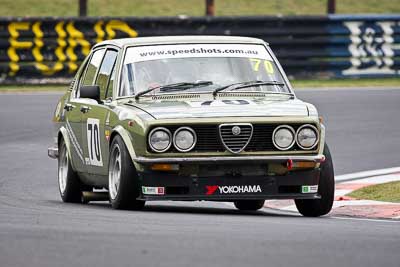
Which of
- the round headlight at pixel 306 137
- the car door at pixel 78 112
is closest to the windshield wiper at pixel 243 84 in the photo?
the round headlight at pixel 306 137

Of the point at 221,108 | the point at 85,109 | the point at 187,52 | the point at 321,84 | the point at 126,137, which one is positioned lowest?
the point at 321,84

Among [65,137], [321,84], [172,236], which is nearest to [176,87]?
[65,137]

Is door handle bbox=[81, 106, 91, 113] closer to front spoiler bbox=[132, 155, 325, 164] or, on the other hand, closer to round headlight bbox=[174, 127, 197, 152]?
front spoiler bbox=[132, 155, 325, 164]

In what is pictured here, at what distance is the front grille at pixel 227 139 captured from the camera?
34.5ft

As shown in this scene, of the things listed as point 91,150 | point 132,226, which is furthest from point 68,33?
point 132,226

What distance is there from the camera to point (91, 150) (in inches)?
467

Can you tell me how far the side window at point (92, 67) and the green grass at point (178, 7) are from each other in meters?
26.5

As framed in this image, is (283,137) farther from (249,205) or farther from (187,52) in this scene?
(249,205)

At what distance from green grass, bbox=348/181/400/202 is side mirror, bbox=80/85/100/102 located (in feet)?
9.42

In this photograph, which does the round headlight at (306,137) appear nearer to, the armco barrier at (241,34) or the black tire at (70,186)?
the black tire at (70,186)

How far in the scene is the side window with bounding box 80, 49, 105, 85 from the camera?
12.5 m

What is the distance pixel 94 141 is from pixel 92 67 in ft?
3.81

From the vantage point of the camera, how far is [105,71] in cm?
1216

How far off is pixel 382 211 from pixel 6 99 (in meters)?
12.1
